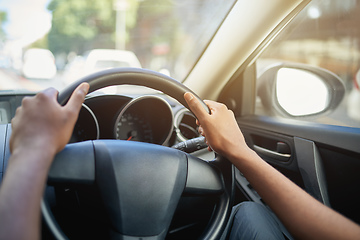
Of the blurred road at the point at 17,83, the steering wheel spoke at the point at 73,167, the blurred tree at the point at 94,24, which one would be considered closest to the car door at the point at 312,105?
the steering wheel spoke at the point at 73,167

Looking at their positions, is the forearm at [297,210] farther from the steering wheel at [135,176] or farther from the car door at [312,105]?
the car door at [312,105]

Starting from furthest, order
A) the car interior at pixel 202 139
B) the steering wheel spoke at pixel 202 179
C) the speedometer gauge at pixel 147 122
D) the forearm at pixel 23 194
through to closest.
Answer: the speedometer gauge at pixel 147 122 < the steering wheel spoke at pixel 202 179 < the car interior at pixel 202 139 < the forearm at pixel 23 194

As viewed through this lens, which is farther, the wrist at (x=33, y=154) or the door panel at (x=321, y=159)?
the door panel at (x=321, y=159)

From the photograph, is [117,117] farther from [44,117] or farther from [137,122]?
[44,117]

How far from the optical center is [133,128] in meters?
2.20

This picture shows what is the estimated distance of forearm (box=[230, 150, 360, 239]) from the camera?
3.25ft

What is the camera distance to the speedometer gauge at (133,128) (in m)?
2.15

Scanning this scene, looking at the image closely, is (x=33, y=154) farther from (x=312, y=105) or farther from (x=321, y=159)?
(x=312, y=105)

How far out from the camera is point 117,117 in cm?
183

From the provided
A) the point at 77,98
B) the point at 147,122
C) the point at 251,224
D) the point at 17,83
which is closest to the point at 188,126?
the point at 147,122

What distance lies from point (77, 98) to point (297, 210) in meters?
0.74

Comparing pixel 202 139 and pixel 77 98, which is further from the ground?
pixel 77 98

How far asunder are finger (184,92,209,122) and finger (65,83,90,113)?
0.32 metres

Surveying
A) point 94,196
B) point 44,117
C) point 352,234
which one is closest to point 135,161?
point 94,196
